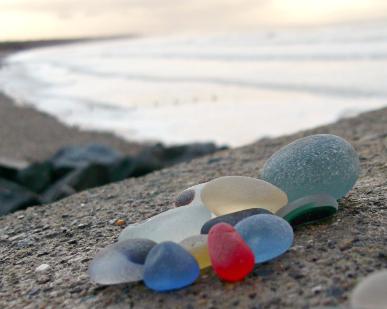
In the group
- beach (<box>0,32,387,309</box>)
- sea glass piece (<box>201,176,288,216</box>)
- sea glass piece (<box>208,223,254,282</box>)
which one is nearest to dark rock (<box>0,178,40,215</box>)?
beach (<box>0,32,387,309</box>)

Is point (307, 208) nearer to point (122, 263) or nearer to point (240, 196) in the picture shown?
point (240, 196)

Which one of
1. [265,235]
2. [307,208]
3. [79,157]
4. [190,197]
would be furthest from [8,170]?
[265,235]

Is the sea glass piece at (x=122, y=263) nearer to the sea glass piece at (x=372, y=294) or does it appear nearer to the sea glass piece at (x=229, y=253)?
the sea glass piece at (x=229, y=253)

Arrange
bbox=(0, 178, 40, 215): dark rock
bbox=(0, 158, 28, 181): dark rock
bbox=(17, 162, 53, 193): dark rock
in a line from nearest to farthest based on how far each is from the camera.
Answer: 1. bbox=(0, 178, 40, 215): dark rock
2. bbox=(17, 162, 53, 193): dark rock
3. bbox=(0, 158, 28, 181): dark rock

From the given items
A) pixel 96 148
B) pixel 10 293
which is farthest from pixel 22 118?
pixel 10 293

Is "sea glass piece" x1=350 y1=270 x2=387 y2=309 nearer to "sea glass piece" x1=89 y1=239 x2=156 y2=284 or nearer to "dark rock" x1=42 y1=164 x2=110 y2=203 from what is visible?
"sea glass piece" x1=89 y1=239 x2=156 y2=284

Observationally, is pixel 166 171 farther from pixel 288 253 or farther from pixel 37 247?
pixel 288 253
